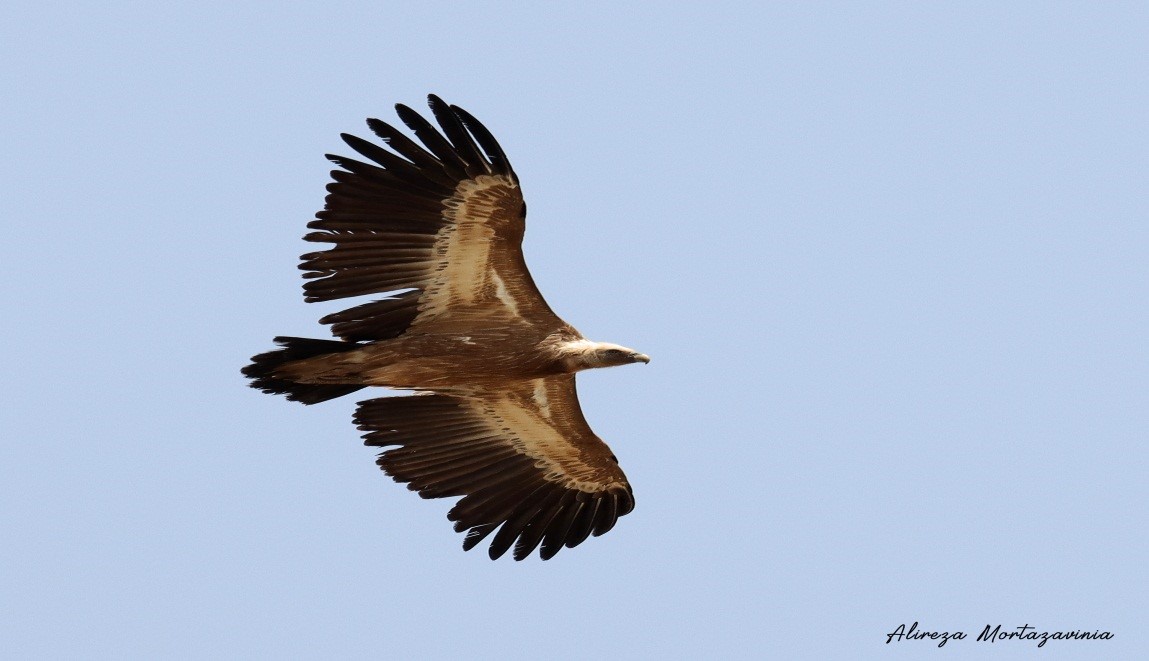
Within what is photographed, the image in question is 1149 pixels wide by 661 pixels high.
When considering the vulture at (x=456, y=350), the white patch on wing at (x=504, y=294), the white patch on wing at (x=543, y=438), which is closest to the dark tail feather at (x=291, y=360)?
the vulture at (x=456, y=350)

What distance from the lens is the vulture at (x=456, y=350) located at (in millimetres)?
15609

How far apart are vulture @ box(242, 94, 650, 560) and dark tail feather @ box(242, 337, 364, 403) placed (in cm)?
1

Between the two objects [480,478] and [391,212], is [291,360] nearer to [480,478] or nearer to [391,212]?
[391,212]

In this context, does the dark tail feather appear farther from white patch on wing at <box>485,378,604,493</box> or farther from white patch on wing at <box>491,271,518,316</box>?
white patch on wing at <box>485,378,604,493</box>

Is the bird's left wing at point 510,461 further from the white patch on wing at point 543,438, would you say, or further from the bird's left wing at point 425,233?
the bird's left wing at point 425,233

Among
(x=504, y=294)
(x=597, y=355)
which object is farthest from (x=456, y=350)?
(x=597, y=355)

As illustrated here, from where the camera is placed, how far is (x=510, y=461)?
17.4 m

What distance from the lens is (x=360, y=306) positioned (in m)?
16.1

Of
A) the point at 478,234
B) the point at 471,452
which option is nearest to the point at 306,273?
the point at 478,234

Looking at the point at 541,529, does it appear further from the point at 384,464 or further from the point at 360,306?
the point at 360,306

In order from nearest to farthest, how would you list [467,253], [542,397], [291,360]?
[291,360] → [467,253] → [542,397]

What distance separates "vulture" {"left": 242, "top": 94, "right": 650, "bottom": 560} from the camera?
15.6 meters

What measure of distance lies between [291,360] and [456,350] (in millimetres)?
1590

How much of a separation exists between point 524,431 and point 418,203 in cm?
292
